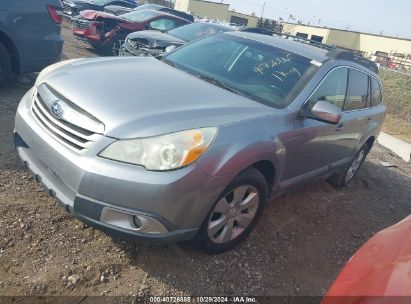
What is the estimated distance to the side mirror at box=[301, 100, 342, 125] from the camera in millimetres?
3420

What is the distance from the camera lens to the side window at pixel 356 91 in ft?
15.0

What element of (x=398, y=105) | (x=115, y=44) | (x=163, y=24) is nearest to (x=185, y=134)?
(x=115, y=44)

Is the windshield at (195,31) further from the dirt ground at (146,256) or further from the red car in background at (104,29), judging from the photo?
the dirt ground at (146,256)

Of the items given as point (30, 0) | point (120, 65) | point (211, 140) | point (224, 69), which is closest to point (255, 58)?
point (224, 69)

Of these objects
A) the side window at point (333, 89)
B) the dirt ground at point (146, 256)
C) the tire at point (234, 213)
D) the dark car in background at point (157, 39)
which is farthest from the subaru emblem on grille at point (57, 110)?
the dark car in background at point (157, 39)

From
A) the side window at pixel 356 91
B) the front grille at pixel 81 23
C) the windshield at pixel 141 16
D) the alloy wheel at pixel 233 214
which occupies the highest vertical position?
the windshield at pixel 141 16

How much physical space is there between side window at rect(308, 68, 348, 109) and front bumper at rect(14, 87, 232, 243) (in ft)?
4.88

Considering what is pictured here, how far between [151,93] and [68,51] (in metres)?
8.04

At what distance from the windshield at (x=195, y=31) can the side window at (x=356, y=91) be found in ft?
16.0

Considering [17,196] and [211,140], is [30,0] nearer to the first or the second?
[17,196]

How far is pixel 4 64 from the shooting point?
5426 millimetres

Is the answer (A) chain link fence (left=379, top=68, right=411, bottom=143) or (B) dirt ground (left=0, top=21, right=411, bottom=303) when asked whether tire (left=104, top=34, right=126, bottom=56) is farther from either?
(A) chain link fence (left=379, top=68, right=411, bottom=143)

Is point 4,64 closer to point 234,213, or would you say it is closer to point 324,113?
point 234,213

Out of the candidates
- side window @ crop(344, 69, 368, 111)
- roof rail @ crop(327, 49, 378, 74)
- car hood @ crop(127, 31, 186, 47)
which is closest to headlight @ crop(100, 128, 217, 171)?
roof rail @ crop(327, 49, 378, 74)
